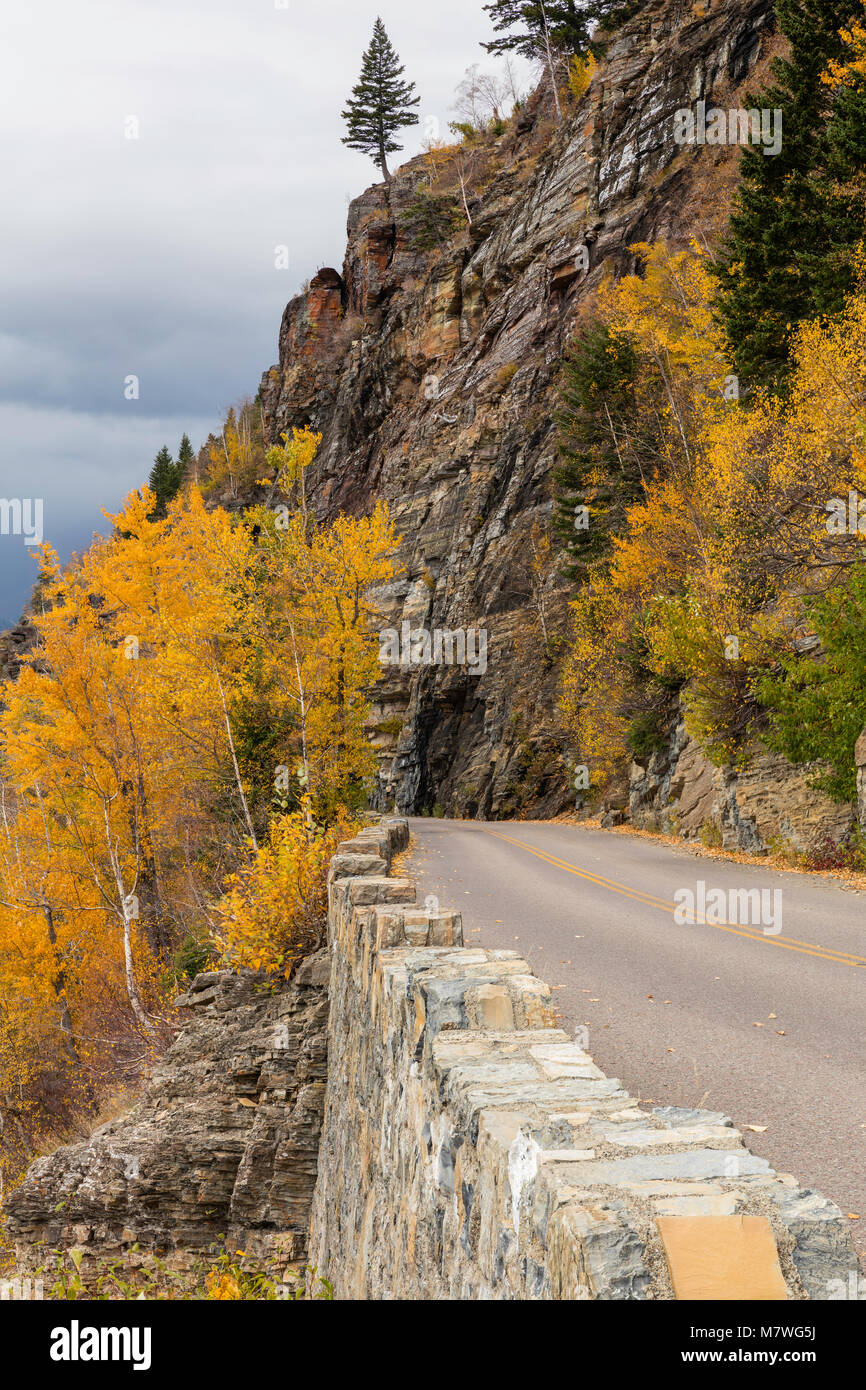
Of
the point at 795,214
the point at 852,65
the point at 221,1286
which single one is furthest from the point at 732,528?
the point at 221,1286

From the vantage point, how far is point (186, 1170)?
10523 mm

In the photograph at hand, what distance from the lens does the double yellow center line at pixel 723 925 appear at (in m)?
9.11

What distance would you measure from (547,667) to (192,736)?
2317cm

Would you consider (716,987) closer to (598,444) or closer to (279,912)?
(279,912)

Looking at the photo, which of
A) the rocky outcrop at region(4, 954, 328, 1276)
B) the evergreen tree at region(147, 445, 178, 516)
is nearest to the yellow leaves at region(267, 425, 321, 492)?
the rocky outcrop at region(4, 954, 328, 1276)

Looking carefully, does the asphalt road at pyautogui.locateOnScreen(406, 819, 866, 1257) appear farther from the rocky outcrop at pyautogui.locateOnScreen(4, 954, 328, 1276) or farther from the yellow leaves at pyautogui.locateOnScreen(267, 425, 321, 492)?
the yellow leaves at pyautogui.locateOnScreen(267, 425, 321, 492)

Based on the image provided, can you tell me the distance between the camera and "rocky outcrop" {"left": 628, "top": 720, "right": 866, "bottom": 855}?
1619cm

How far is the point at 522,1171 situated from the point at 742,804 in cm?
1709

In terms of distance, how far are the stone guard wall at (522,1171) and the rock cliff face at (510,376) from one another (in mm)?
21111

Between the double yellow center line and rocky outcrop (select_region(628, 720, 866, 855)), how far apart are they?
369 centimetres

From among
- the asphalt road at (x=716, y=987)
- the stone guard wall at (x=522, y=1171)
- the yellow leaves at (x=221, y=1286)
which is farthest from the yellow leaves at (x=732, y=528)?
the yellow leaves at (x=221, y=1286)

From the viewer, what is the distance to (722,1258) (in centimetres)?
202
